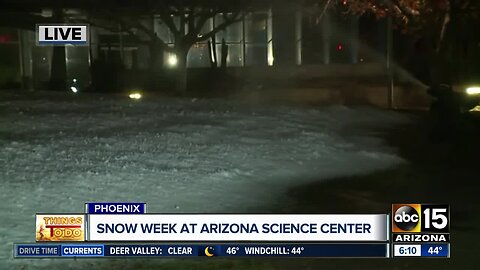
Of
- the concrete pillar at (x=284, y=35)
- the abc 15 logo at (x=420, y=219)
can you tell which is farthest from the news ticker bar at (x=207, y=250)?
the concrete pillar at (x=284, y=35)

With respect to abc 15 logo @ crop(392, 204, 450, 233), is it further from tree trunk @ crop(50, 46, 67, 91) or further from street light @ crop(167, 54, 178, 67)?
street light @ crop(167, 54, 178, 67)

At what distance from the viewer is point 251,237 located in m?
5.18

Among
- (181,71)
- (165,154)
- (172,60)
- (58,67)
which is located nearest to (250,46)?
(172,60)

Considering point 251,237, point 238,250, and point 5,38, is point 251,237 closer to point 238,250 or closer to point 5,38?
point 238,250

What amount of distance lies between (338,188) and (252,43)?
17.0 m

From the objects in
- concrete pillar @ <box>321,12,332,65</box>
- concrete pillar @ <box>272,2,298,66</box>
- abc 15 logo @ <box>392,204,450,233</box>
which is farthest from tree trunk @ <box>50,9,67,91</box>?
concrete pillar @ <box>321,12,332,65</box>

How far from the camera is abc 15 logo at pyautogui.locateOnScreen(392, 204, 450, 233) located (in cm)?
520

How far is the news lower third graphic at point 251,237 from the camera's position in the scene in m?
5.12

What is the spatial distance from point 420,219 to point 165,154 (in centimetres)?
506

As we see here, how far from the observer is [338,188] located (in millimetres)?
7977

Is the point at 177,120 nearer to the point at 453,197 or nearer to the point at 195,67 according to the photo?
the point at 453,197

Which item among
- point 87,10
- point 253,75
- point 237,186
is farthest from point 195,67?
point 237,186

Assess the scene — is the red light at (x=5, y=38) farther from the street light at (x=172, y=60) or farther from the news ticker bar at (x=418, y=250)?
the news ticker bar at (x=418, y=250)

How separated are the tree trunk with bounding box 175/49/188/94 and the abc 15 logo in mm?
13829
